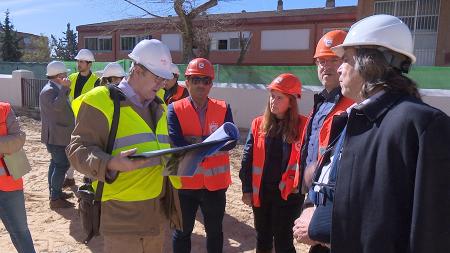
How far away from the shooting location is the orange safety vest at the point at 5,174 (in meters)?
3.22

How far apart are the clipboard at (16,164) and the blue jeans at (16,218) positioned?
0.17 m

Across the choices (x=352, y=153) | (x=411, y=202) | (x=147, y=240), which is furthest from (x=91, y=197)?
(x=411, y=202)

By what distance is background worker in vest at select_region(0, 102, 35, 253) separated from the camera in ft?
10.6

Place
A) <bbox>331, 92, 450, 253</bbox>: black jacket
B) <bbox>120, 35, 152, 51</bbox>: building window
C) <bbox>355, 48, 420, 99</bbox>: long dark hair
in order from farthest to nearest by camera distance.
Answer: <bbox>120, 35, 152, 51</bbox>: building window < <bbox>355, 48, 420, 99</bbox>: long dark hair < <bbox>331, 92, 450, 253</bbox>: black jacket

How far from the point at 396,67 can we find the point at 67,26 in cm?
6110

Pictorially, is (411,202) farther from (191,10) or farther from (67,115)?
(191,10)

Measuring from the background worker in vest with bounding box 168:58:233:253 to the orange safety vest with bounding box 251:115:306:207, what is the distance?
11.1 inches

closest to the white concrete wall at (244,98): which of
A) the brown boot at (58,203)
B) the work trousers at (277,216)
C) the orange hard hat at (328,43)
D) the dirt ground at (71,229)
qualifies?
the dirt ground at (71,229)

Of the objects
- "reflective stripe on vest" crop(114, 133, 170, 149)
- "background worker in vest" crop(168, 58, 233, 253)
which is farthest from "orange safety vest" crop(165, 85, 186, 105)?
"reflective stripe on vest" crop(114, 133, 170, 149)

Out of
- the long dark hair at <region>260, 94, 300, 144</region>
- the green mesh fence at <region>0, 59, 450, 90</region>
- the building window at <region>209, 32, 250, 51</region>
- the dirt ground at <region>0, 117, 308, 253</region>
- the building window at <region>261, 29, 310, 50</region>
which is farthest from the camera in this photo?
the building window at <region>209, 32, 250, 51</region>

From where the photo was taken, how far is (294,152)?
11.4 feet

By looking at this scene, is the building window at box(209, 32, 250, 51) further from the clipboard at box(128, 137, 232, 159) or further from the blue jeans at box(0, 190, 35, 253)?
the clipboard at box(128, 137, 232, 159)

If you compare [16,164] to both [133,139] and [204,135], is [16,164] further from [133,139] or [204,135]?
[204,135]

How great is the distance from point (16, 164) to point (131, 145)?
1448 millimetres
